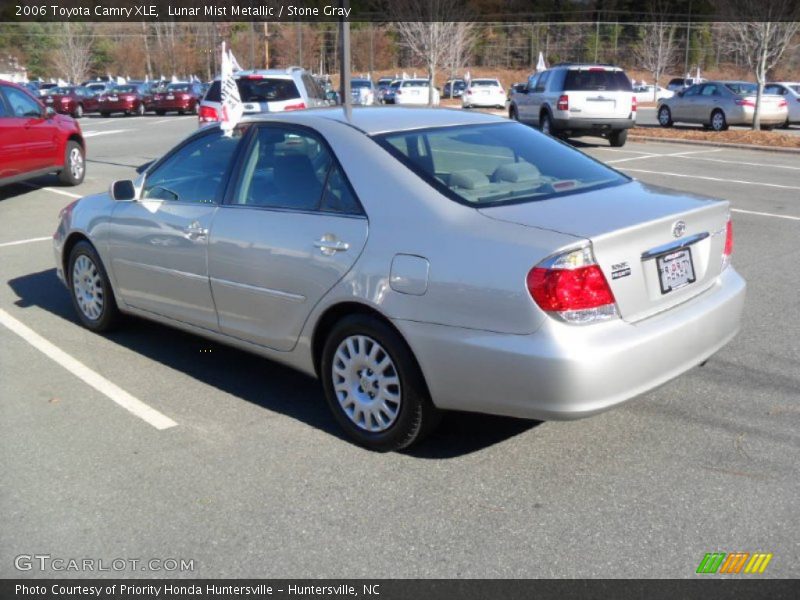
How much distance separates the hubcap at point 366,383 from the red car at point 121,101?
3894 centimetres

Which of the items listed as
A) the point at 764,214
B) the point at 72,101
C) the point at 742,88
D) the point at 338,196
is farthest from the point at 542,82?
the point at 72,101

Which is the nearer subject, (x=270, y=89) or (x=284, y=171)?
(x=284, y=171)

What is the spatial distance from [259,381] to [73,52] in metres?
75.5

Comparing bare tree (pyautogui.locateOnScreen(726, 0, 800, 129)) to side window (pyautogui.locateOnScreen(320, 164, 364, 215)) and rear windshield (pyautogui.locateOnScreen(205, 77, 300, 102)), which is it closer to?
rear windshield (pyautogui.locateOnScreen(205, 77, 300, 102))

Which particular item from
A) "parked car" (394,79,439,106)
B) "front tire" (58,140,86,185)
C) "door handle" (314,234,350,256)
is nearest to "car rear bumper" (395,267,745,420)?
"door handle" (314,234,350,256)

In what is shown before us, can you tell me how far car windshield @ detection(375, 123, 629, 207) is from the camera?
441 centimetres

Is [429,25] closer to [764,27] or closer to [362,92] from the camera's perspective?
[362,92]

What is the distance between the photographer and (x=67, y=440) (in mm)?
4617

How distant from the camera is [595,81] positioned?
20.8 metres

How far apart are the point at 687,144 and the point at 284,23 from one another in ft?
174

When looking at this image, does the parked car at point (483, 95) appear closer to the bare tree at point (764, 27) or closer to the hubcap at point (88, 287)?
the bare tree at point (764, 27)

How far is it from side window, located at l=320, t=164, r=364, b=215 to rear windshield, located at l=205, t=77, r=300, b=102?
12.2 m

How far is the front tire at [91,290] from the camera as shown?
244 inches
